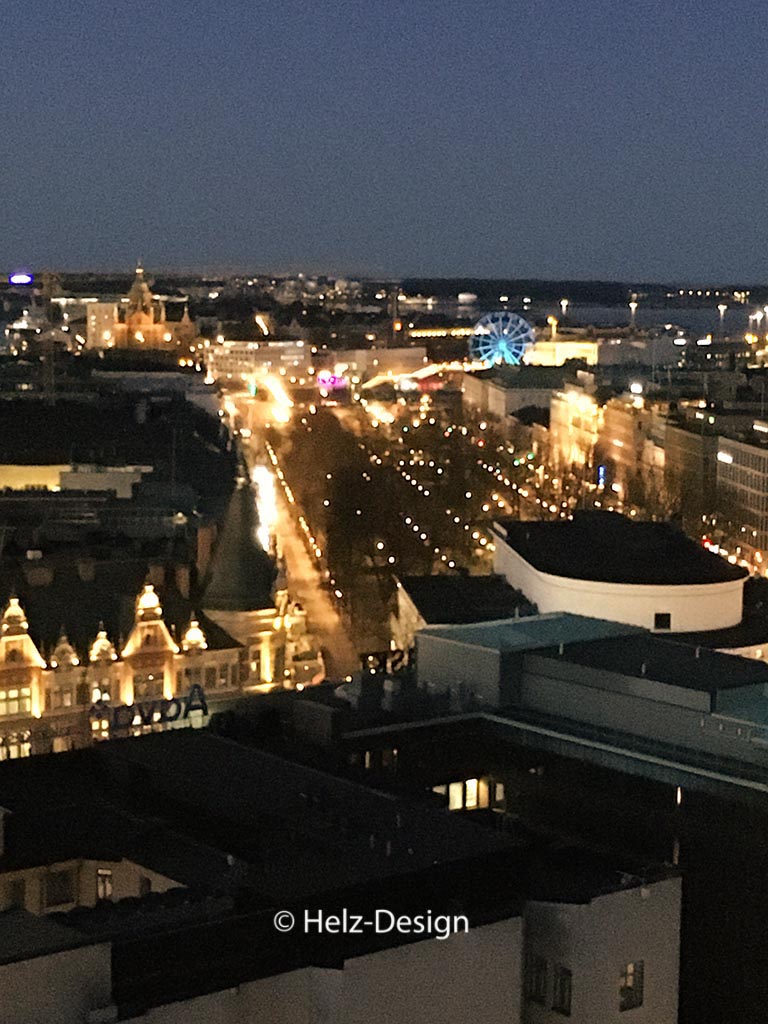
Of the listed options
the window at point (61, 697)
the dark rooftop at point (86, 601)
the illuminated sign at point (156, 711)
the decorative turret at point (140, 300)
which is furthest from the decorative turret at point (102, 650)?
the decorative turret at point (140, 300)

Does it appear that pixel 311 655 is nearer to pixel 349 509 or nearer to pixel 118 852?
pixel 118 852

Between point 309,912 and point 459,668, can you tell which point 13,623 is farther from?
point 309,912

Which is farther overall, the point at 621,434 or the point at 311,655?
the point at 621,434

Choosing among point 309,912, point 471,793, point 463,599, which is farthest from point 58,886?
point 463,599

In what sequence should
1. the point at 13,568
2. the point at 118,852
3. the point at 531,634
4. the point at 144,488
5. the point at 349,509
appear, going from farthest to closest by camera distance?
the point at 349,509 < the point at 144,488 < the point at 13,568 < the point at 531,634 < the point at 118,852

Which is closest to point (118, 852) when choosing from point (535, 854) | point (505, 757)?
point (535, 854)

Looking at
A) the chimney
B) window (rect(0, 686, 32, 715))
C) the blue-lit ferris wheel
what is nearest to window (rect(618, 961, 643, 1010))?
the chimney

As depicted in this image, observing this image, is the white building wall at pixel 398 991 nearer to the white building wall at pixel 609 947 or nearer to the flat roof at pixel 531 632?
the white building wall at pixel 609 947
